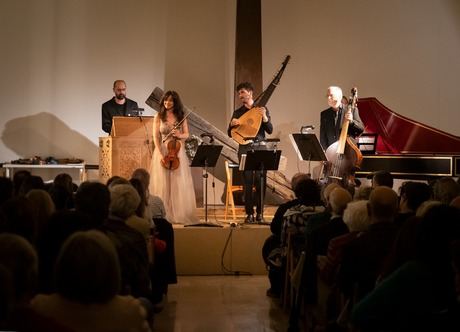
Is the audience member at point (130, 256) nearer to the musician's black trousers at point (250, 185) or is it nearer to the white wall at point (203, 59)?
the musician's black trousers at point (250, 185)

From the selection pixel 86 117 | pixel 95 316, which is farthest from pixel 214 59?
pixel 95 316

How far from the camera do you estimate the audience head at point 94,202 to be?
12.0 ft

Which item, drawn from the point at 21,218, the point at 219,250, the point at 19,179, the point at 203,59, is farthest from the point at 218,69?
the point at 21,218

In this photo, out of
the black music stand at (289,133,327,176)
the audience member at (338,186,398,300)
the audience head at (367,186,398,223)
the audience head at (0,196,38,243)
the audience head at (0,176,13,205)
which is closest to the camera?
the audience head at (0,196,38,243)

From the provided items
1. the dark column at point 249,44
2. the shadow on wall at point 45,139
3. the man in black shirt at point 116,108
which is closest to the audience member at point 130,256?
the man in black shirt at point 116,108

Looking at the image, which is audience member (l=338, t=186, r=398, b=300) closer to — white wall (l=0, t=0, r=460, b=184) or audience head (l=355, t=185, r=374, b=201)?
audience head (l=355, t=185, r=374, b=201)

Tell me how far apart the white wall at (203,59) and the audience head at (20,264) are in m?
9.02

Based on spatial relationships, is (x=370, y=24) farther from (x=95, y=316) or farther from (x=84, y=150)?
(x=95, y=316)

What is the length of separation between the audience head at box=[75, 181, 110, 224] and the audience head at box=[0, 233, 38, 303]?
1.35 meters

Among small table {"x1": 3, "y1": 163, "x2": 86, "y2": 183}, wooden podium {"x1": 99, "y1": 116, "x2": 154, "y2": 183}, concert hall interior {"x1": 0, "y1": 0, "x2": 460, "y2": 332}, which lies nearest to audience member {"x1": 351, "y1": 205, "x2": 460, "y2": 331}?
wooden podium {"x1": 99, "y1": 116, "x2": 154, "y2": 183}

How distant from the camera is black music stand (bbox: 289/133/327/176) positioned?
7.82m

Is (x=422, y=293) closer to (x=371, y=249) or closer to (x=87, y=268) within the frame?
(x=371, y=249)

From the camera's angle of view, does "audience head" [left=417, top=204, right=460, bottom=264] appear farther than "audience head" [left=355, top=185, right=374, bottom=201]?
No

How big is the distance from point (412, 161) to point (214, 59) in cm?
401
